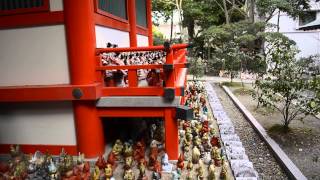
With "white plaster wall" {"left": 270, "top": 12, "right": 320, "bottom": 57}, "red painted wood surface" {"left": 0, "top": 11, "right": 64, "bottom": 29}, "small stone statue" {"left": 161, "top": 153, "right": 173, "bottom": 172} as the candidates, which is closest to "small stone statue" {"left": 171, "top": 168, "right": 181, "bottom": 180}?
"small stone statue" {"left": 161, "top": 153, "right": 173, "bottom": 172}

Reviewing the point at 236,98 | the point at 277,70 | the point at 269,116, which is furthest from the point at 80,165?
the point at 236,98

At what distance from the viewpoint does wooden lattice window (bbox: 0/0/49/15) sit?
6.50 m

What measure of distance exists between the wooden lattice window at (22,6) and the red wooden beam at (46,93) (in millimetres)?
1559

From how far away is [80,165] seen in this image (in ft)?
20.9

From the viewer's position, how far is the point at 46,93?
6.60 meters

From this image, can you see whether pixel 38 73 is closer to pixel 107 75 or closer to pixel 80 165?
pixel 107 75

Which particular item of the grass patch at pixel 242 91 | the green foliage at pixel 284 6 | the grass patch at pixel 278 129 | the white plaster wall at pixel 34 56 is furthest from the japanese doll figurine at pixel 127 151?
the green foliage at pixel 284 6

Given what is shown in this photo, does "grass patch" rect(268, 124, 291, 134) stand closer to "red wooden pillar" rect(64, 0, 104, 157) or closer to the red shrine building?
the red shrine building

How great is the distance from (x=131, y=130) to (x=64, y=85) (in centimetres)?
256

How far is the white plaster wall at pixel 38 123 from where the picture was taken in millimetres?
6930

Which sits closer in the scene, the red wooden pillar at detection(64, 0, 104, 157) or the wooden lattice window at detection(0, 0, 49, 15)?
the red wooden pillar at detection(64, 0, 104, 157)

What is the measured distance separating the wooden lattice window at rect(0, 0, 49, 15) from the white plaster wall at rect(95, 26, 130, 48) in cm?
121

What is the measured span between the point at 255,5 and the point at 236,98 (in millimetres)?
11730

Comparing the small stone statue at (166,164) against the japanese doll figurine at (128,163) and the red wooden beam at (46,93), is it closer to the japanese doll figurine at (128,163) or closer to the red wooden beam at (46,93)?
the japanese doll figurine at (128,163)
